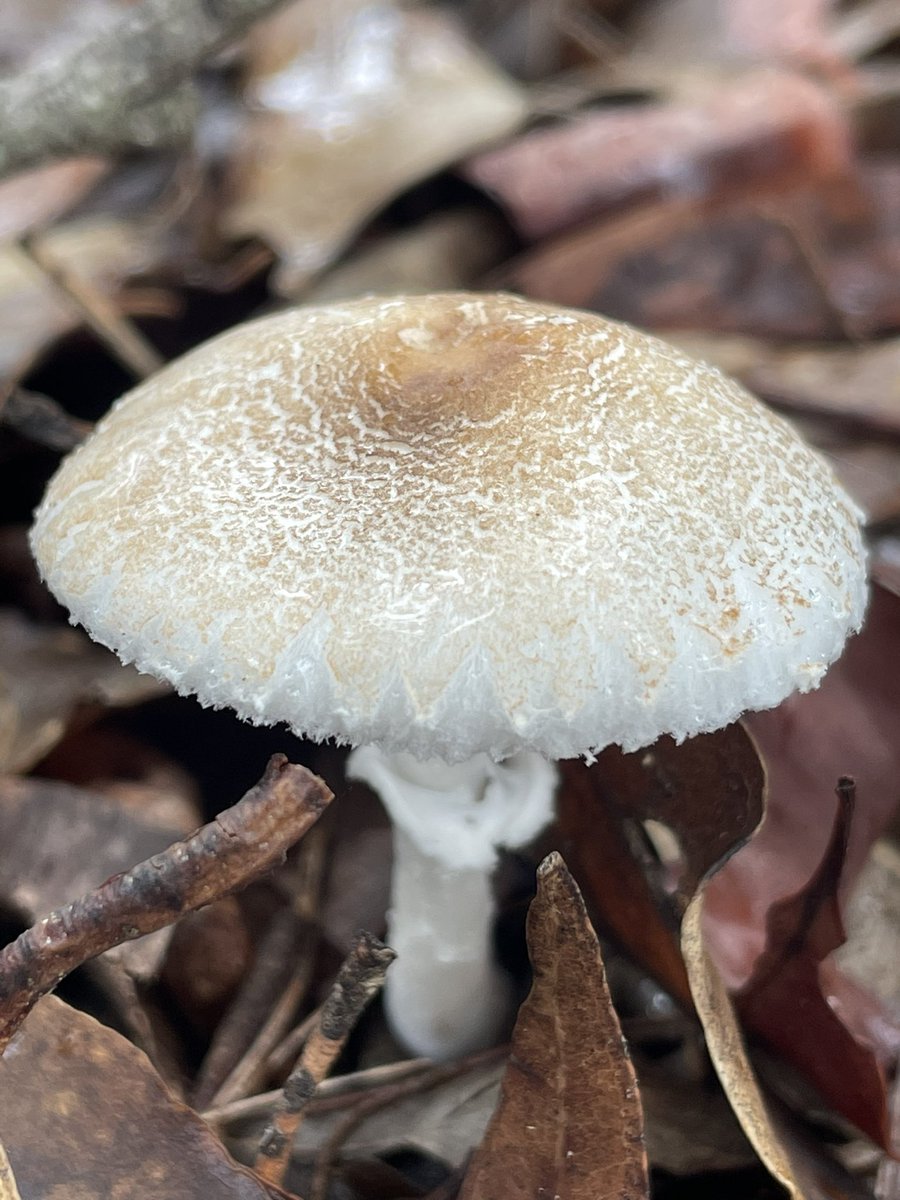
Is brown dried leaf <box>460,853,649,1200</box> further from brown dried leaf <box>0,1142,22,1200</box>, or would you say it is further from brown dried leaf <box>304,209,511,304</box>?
brown dried leaf <box>304,209,511,304</box>

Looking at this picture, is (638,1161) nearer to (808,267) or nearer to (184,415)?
(184,415)

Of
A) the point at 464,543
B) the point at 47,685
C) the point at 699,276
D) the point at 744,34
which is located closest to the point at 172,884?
the point at 464,543

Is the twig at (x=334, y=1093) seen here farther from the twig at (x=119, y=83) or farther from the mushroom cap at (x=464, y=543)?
the twig at (x=119, y=83)

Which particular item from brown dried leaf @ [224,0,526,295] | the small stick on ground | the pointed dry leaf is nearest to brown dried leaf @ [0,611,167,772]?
the small stick on ground

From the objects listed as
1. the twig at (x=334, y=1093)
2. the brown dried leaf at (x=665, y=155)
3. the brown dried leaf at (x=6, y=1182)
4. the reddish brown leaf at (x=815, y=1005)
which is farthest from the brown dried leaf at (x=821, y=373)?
the brown dried leaf at (x=6, y=1182)

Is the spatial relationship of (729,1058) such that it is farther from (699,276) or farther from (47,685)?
(699,276)

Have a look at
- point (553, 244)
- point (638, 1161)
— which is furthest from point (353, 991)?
point (553, 244)
